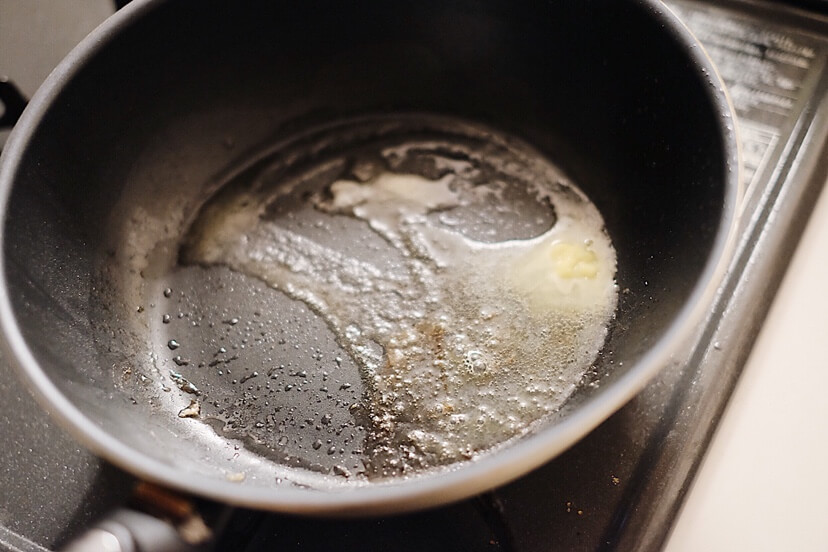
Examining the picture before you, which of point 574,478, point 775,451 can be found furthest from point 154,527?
point 775,451

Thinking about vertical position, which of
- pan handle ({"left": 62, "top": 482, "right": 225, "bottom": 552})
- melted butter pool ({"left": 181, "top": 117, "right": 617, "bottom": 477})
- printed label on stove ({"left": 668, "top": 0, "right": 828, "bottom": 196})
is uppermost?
printed label on stove ({"left": 668, "top": 0, "right": 828, "bottom": 196})

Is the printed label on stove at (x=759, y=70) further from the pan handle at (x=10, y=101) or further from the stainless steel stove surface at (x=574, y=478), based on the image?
the pan handle at (x=10, y=101)

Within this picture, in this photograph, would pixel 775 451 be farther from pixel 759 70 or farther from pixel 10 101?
pixel 10 101

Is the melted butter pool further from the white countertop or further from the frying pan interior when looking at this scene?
the white countertop

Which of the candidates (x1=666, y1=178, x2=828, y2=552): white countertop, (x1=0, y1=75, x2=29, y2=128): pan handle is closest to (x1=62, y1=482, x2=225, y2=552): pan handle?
(x1=666, y1=178, x2=828, y2=552): white countertop

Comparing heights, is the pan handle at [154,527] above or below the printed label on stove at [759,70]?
below

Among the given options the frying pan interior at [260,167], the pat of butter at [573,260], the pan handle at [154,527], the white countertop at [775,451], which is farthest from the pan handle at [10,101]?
the white countertop at [775,451]

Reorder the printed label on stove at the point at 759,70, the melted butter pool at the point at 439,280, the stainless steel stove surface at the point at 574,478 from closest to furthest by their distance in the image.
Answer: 1. the stainless steel stove surface at the point at 574,478
2. the melted butter pool at the point at 439,280
3. the printed label on stove at the point at 759,70
